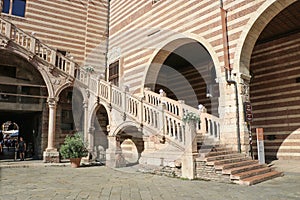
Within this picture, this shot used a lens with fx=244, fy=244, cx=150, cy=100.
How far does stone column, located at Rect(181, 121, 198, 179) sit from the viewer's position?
685 cm

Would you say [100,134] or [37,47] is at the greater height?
[37,47]

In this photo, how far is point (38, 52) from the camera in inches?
468

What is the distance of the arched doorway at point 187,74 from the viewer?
12078mm

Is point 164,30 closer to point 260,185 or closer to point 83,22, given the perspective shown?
point 83,22

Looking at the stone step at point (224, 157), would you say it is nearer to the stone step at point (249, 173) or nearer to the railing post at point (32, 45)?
the stone step at point (249, 173)

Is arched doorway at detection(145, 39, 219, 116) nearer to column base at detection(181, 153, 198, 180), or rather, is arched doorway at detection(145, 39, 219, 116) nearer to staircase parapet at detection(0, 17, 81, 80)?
staircase parapet at detection(0, 17, 81, 80)

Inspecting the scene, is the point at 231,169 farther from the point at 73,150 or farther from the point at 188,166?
the point at 73,150

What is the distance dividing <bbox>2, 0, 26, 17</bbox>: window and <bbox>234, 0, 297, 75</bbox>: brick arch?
474 inches

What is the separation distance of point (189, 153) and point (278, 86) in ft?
20.8

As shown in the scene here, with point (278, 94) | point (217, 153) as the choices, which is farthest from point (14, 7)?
point (278, 94)

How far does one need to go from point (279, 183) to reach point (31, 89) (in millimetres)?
12523

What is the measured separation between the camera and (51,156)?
37.2ft

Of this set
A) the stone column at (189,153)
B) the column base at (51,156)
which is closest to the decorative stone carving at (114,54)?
the column base at (51,156)

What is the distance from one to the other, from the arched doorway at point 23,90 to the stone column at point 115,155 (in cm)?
473
